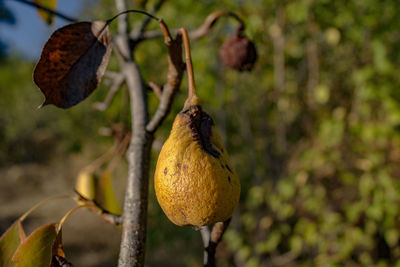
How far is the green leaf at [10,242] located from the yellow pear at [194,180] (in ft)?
1.08

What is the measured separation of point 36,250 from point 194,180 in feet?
0.99

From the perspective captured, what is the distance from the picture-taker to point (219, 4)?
6.88 ft

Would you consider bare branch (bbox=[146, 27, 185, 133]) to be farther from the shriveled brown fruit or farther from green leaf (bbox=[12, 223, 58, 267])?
the shriveled brown fruit

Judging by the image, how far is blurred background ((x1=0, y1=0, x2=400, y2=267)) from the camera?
2.31m

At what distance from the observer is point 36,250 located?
20.8 inches

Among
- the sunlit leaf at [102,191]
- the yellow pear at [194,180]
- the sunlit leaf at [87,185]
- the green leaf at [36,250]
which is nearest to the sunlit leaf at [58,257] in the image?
the green leaf at [36,250]

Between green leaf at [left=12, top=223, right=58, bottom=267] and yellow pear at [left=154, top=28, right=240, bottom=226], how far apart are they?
229 mm

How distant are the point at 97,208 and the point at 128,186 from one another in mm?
105

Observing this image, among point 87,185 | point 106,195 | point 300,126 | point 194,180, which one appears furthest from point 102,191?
point 300,126

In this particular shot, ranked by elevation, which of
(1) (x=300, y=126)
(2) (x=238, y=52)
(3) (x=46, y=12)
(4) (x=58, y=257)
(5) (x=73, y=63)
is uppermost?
(3) (x=46, y=12)

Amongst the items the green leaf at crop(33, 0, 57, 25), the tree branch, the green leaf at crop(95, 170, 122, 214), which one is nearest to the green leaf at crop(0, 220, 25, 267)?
the tree branch

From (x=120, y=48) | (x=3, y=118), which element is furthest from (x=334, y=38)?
(x=3, y=118)

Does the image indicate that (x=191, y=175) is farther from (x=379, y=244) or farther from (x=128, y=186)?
(x=379, y=244)

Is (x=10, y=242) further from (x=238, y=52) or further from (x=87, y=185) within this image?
(x=238, y=52)
